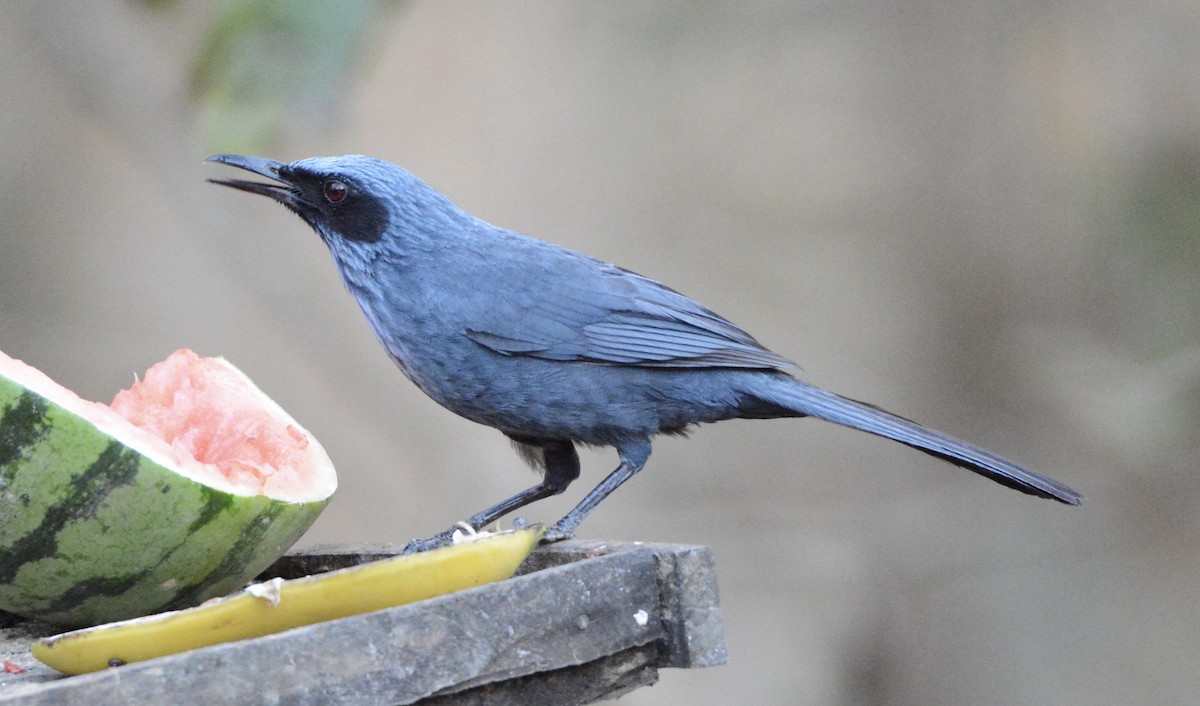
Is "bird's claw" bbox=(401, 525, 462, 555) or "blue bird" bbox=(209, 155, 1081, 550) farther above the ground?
"blue bird" bbox=(209, 155, 1081, 550)

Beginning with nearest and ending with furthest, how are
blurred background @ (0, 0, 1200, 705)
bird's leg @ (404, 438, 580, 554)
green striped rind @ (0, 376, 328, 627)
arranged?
green striped rind @ (0, 376, 328, 627), bird's leg @ (404, 438, 580, 554), blurred background @ (0, 0, 1200, 705)

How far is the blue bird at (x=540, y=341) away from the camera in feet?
9.25

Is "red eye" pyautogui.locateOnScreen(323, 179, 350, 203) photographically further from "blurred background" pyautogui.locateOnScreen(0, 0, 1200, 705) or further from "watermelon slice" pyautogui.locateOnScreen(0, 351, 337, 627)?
"blurred background" pyautogui.locateOnScreen(0, 0, 1200, 705)

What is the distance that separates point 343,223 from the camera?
3.04 meters

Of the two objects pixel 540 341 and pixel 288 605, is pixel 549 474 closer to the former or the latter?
pixel 540 341

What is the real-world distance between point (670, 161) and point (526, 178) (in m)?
0.70

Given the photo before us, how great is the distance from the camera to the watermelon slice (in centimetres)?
202

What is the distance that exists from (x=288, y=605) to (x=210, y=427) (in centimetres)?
103

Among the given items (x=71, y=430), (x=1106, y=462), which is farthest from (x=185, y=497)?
(x=1106, y=462)

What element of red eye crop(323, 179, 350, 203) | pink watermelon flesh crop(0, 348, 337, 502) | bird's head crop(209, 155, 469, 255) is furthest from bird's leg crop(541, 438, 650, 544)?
red eye crop(323, 179, 350, 203)

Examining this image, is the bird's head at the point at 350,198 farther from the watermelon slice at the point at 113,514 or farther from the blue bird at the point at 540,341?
the watermelon slice at the point at 113,514

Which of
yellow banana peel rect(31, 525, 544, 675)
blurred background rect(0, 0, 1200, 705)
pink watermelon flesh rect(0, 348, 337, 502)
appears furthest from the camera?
blurred background rect(0, 0, 1200, 705)

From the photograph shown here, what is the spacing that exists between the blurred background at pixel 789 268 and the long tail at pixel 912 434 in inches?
98.6

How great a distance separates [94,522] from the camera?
2051mm
